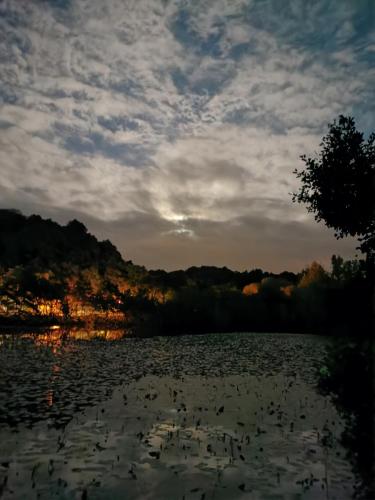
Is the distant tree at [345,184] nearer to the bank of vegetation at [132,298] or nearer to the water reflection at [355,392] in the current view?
the water reflection at [355,392]

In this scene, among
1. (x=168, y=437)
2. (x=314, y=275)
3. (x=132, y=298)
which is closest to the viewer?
(x=168, y=437)

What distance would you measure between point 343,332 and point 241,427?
7.17 m

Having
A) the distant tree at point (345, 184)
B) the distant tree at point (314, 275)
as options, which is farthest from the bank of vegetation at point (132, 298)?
the distant tree at point (345, 184)

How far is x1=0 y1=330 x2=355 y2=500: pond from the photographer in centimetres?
1107

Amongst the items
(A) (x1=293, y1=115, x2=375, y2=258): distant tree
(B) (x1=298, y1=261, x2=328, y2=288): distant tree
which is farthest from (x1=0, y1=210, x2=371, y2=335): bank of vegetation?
(A) (x1=293, y1=115, x2=375, y2=258): distant tree

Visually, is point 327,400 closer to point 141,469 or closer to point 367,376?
point 367,376

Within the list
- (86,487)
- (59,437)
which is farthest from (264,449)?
(59,437)

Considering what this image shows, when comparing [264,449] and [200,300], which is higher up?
[200,300]

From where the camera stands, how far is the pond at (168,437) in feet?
36.3

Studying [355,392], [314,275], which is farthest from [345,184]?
[314,275]

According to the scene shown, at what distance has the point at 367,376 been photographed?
19.7m

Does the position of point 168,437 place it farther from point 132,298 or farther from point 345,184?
point 132,298

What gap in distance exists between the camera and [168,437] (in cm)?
1521

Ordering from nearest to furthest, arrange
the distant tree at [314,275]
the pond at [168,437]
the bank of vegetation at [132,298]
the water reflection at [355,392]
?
the pond at [168,437]
the water reflection at [355,392]
the bank of vegetation at [132,298]
the distant tree at [314,275]
